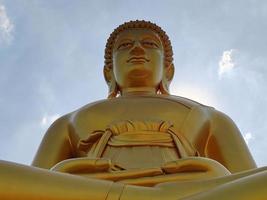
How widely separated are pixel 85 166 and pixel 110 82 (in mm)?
2041

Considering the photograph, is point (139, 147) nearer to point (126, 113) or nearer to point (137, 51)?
point (126, 113)

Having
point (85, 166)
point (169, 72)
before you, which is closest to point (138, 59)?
point (169, 72)

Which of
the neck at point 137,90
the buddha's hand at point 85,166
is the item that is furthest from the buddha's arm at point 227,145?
the buddha's hand at point 85,166

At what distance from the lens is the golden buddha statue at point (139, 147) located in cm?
340

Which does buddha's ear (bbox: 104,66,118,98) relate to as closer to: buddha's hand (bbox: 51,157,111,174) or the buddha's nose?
the buddha's nose

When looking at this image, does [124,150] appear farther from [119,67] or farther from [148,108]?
[119,67]

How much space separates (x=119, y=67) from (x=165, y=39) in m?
0.63

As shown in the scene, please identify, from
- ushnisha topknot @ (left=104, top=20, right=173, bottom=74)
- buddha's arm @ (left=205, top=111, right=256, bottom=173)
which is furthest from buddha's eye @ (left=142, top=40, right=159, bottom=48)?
buddha's arm @ (left=205, top=111, right=256, bottom=173)

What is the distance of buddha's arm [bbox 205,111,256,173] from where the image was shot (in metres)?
4.93

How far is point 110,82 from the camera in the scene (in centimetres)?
607

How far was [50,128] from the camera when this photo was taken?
5.39 meters

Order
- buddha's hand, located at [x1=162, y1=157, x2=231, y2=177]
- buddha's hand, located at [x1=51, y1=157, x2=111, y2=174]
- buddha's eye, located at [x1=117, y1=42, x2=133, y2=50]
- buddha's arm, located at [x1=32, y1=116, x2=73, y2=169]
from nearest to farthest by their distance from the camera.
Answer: buddha's hand, located at [x1=162, y1=157, x2=231, y2=177] < buddha's hand, located at [x1=51, y1=157, x2=111, y2=174] < buddha's arm, located at [x1=32, y1=116, x2=73, y2=169] < buddha's eye, located at [x1=117, y1=42, x2=133, y2=50]

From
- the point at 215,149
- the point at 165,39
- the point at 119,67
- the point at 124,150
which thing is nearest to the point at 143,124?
the point at 124,150

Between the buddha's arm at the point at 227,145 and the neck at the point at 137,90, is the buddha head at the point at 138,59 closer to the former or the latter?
the neck at the point at 137,90
